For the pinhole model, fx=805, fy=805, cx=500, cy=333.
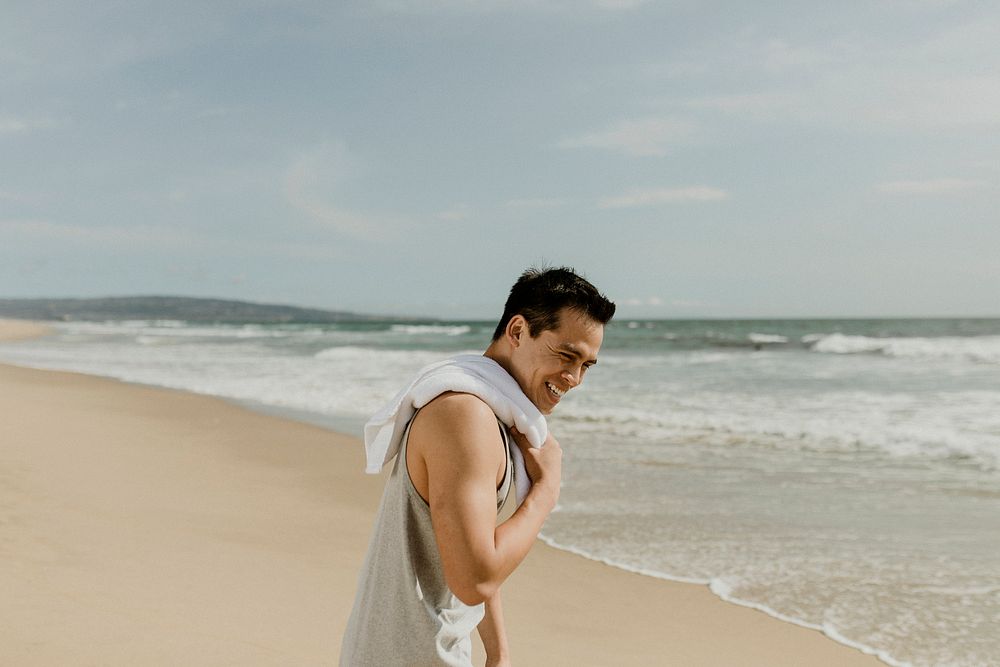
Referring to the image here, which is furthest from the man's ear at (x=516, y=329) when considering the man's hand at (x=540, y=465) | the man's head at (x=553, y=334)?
the man's hand at (x=540, y=465)

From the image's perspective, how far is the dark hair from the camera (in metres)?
1.72

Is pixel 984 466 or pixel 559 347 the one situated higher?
pixel 559 347

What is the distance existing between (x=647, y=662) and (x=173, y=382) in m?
15.7

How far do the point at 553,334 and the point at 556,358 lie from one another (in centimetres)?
5

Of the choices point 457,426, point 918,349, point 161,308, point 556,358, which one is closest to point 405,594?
point 457,426

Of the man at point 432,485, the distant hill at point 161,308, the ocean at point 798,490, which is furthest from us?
the distant hill at point 161,308

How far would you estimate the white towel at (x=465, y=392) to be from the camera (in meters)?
1.54

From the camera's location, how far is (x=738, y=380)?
1800 cm

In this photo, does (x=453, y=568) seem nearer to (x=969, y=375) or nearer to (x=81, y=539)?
(x=81, y=539)

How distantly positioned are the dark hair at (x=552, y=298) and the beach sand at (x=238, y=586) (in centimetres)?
275

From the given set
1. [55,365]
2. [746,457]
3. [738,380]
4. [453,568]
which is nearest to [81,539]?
[453,568]

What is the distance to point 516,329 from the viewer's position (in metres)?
1.77

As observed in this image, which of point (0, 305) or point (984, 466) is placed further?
point (0, 305)

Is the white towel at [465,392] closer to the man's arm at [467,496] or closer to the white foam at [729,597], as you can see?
the man's arm at [467,496]
